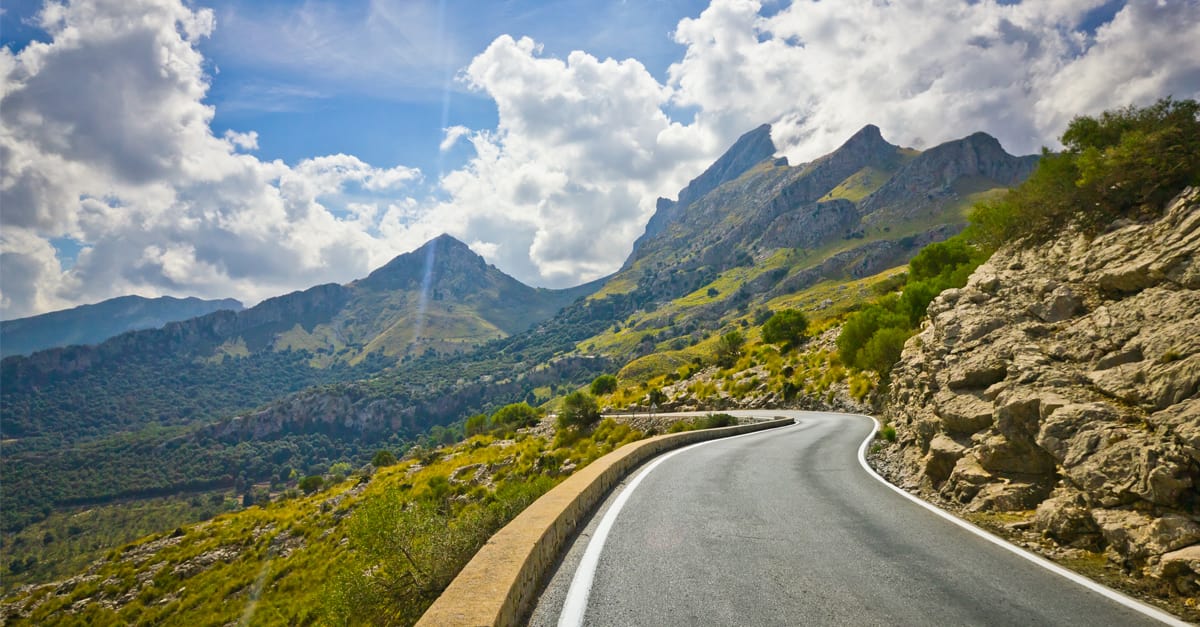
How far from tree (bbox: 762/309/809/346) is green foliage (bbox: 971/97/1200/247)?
46.8m

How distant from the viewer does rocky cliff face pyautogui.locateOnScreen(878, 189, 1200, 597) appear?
5840 mm

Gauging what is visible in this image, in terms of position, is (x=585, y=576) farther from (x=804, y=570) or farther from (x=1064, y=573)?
(x=1064, y=573)

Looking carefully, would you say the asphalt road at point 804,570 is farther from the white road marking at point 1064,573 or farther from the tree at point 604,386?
the tree at point 604,386

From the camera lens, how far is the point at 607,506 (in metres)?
8.90

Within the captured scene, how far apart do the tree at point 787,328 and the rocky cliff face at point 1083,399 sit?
49.6 meters

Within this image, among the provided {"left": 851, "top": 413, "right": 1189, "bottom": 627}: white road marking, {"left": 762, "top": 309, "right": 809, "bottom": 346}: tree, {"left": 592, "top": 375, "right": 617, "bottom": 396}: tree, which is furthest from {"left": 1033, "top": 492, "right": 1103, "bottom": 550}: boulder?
{"left": 592, "top": 375, "right": 617, "bottom": 396}: tree

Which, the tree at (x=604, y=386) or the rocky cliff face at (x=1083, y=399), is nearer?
the rocky cliff face at (x=1083, y=399)

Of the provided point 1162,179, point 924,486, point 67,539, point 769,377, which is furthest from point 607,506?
point 67,539

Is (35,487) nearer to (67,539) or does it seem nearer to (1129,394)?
(67,539)

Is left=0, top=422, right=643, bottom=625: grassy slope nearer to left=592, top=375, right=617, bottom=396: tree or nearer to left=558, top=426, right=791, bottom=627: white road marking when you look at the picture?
left=558, top=426, right=791, bottom=627: white road marking

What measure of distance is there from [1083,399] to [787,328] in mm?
56402

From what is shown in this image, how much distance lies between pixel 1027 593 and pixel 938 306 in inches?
448

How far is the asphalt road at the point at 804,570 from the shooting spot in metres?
4.33

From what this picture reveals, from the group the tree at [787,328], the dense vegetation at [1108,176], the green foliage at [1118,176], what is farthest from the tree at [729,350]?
the green foliage at [1118,176]
